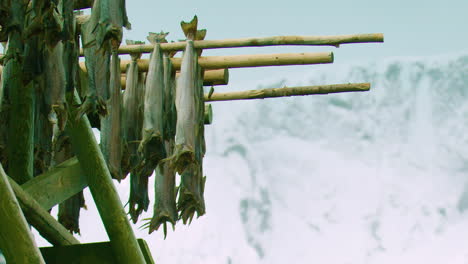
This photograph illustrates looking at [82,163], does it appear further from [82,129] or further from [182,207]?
[182,207]

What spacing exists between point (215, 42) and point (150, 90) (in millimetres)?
695

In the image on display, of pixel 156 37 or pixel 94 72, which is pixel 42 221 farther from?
pixel 156 37

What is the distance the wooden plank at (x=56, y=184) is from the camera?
6086 millimetres

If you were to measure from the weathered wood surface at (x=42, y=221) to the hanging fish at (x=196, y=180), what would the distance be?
157cm

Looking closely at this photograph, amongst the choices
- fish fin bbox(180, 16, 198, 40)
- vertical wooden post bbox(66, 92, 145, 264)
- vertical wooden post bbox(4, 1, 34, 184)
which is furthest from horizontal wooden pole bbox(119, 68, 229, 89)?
vertical wooden post bbox(66, 92, 145, 264)

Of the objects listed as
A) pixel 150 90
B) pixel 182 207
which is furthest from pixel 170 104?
pixel 182 207

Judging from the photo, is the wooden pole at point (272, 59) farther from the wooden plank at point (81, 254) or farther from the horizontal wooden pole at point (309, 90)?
the wooden plank at point (81, 254)

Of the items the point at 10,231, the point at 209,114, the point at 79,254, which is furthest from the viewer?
the point at 209,114

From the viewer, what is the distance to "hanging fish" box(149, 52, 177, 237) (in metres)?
7.56

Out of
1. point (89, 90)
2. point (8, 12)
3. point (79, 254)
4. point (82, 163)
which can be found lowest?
point (79, 254)

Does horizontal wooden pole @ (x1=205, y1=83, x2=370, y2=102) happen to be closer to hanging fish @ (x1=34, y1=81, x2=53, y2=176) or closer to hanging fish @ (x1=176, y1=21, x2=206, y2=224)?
hanging fish @ (x1=176, y1=21, x2=206, y2=224)

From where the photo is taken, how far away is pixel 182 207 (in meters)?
7.72

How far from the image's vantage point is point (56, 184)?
20.4 feet

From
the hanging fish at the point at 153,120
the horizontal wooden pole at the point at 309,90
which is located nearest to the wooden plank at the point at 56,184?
the hanging fish at the point at 153,120
